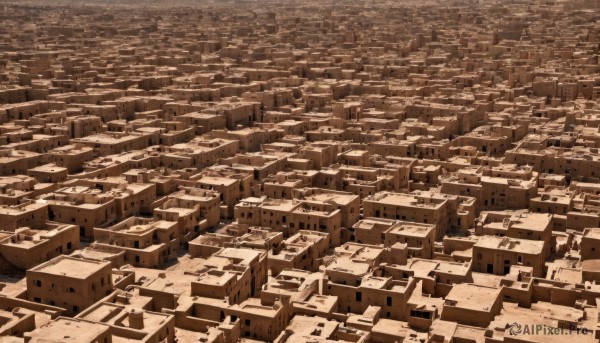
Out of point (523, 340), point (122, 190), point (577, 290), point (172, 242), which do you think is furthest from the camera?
point (122, 190)

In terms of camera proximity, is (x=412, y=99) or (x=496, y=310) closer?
(x=496, y=310)

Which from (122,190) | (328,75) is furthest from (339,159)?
(328,75)

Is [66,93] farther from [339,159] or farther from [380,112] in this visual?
[339,159]

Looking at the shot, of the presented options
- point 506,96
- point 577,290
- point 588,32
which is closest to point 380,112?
point 506,96

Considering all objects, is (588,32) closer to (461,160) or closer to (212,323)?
(461,160)

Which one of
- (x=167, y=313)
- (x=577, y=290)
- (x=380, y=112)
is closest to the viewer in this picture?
(x=167, y=313)

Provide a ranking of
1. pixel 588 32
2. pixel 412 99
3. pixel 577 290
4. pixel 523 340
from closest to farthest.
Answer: pixel 523 340 < pixel 577 290 < pixel 412 99 < pixel 588 32
